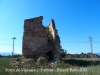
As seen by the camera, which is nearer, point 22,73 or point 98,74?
point 98,74

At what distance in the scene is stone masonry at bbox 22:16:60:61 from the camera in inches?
823

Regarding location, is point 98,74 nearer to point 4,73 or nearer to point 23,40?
point 4,73

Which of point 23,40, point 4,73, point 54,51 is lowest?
point 4,73

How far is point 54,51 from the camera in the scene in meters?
22.5

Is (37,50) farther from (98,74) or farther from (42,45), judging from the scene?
(98,74)

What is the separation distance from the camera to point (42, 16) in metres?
22.2

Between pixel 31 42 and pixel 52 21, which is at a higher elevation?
pixel 52 21

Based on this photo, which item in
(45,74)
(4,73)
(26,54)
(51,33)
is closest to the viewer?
(45,74)

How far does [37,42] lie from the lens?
2123cm

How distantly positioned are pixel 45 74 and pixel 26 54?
12532mm

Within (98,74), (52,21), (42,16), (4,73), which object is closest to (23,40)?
(42,16)

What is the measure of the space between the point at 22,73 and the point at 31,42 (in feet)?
39.8

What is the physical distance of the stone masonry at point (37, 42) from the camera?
20906mm

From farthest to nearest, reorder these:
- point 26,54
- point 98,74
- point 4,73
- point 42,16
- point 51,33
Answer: point 51,33
point 42,16
point 26,54
point 4,73
point 98,74
